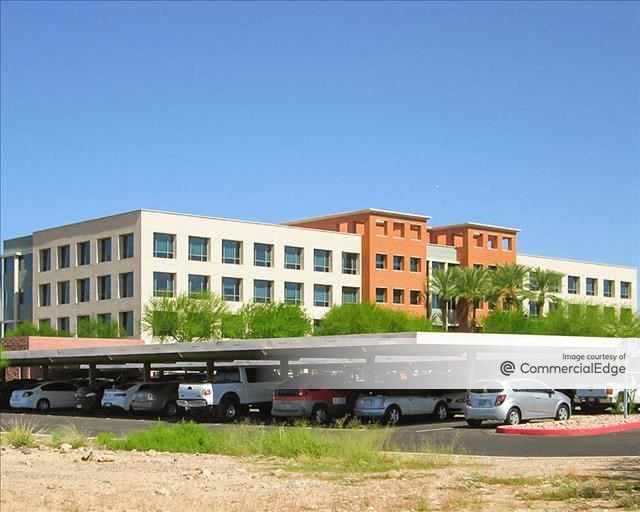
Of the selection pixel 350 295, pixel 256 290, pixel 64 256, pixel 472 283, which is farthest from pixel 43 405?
pixel 472 283

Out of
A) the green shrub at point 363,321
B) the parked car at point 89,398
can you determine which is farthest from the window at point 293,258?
the parked car at point 89,398

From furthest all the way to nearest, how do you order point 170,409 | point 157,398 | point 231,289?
point 231,289 < point 170,409 < point 157,398

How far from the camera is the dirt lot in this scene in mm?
16828

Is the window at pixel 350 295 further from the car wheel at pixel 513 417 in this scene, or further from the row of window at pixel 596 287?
the car wheel at pixel 513 417

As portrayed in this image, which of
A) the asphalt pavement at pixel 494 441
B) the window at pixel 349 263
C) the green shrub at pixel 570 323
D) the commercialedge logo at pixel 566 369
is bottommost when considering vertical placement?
the asphalt pavement at pixel 494 441

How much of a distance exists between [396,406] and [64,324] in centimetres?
5308

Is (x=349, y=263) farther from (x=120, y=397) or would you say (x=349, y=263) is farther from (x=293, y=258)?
(x=120, y=397)

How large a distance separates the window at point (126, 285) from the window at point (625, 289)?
61.3 meters

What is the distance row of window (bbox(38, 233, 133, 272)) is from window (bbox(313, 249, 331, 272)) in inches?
651

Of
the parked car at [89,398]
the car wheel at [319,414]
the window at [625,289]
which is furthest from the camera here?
the window at [625,289]

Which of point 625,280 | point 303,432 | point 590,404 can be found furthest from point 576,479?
point 625,280

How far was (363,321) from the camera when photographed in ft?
271

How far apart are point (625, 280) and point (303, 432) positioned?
98667mm

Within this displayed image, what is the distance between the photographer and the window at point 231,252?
8256cm
